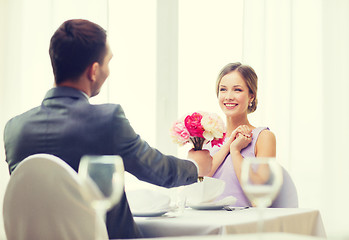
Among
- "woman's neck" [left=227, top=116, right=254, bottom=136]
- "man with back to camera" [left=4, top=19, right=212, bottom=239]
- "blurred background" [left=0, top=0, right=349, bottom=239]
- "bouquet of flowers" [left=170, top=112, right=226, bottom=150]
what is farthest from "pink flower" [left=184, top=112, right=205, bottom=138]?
"blurred background" [left=0, top=0, right=349, bottom=239]

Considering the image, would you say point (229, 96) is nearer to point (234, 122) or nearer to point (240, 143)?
point (234, 122)

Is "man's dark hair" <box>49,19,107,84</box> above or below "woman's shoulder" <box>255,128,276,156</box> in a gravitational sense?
above

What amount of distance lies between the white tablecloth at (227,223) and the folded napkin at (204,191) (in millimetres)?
58

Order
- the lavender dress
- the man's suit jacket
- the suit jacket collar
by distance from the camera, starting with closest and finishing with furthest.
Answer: the man's suit jacket, the suit jacket collar, the lavender dress

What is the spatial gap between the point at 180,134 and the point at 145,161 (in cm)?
43

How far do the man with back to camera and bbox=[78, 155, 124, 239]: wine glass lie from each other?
1.64 ft

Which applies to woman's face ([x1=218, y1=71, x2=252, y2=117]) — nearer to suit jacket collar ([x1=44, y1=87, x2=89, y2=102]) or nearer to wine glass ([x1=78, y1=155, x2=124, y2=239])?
suit jacket collar ([x1=44, y1=87, x2=89, y2=102])

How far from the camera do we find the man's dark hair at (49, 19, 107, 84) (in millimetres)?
1867

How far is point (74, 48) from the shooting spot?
1872 millimetres

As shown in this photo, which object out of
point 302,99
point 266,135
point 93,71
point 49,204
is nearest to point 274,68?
point 302,99

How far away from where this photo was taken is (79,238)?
1.49m

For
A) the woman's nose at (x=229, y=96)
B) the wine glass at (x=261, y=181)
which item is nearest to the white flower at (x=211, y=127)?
the woman's nose at (x=229, y=96)

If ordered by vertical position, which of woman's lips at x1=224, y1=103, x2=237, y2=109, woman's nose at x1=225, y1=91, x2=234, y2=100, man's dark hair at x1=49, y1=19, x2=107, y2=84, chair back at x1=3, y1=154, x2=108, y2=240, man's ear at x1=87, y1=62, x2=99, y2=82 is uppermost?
man's dark hair at x1=49, y1=19, x2=107, y2=84

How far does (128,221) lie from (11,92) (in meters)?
1.82
